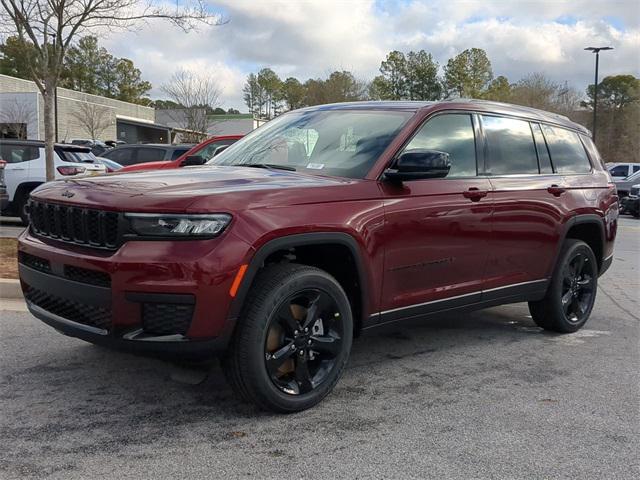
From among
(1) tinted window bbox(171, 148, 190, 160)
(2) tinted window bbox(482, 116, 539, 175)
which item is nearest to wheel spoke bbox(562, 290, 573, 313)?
(2) tinted window bbox(482, 116, 539, 175)

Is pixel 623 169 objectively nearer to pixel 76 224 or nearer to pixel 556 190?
pixel 556 190

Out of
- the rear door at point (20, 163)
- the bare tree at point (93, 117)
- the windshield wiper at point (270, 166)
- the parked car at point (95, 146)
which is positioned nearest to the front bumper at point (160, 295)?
the windshield wiper at point (270, 166)

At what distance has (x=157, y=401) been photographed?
3695mm

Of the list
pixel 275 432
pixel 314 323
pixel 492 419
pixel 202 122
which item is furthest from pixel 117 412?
pixel 202 122

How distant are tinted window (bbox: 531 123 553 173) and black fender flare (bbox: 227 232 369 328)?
2303 millimetres

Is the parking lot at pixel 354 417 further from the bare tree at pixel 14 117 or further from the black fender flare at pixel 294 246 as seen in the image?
the bare tree at pixel 14 117

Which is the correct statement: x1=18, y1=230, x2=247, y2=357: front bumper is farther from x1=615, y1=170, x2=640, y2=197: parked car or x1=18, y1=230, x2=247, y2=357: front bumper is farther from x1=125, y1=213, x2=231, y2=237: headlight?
x1=615, y1=170, x2=640, y2=197: parked car

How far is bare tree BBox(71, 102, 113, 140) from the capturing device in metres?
52.5

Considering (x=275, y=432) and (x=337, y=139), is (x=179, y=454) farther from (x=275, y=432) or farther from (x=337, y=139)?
(x=337, y=139)

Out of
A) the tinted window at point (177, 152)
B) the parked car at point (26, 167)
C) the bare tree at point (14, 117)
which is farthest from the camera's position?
the bare tree at point (14, 117)

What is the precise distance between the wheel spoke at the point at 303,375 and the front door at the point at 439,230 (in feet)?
2.07

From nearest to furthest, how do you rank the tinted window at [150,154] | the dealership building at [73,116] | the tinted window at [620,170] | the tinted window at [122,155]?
1. the tinted window at [150,154]
2. the tinted window at [122,155]
3. the tinted window at [620,170]
4. the dealership building at [73,116]

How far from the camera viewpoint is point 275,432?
10.9 feet

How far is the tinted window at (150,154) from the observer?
50.3ft
